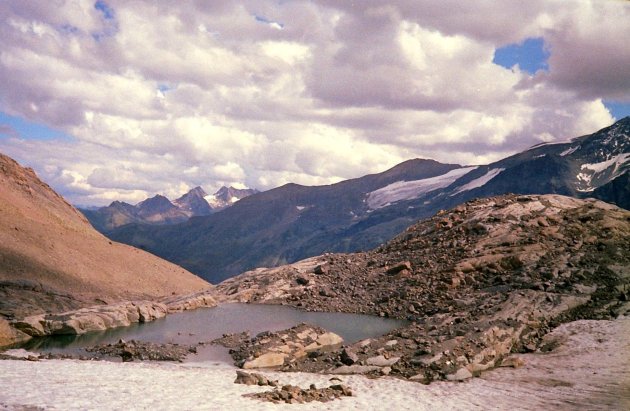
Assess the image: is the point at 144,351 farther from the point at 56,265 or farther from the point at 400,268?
the point at 56,265

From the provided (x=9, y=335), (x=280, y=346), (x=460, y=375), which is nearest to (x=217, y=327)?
(x=280, y=346)

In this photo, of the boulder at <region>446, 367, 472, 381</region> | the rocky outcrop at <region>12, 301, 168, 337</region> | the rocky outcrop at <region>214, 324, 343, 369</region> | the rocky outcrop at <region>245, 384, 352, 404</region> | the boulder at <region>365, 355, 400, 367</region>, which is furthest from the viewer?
the rocky outcrop at <region>12, 301, 168, 337</region>

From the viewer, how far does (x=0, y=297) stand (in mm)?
50031

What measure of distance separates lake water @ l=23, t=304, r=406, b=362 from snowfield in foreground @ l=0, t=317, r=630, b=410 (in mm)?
8576

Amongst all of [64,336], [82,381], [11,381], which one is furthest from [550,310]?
[64,336]

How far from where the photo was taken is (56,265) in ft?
219

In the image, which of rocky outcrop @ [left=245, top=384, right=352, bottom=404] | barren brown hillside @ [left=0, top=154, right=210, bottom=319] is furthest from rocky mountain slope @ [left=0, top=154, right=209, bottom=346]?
rocky outcrop @ [left=245, top=384, right=352, bottom=404]

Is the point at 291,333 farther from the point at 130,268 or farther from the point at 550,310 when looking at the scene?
the point at 130,268

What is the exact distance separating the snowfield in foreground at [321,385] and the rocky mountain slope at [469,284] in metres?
2.49

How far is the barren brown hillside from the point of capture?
5522 cm

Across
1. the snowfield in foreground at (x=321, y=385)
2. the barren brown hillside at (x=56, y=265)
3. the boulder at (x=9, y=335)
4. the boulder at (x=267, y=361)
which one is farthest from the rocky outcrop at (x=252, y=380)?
the barren brown hillside at (x=56, y=265)

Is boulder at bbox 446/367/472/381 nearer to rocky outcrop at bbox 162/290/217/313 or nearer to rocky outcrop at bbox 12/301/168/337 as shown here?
rocky outcrop at bbox 12/301/168/337

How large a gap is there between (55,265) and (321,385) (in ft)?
171

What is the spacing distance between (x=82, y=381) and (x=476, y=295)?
1330 inches
